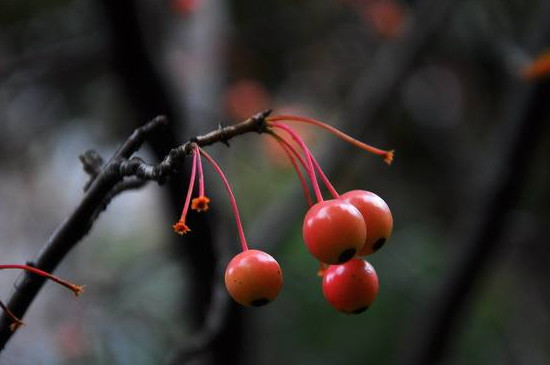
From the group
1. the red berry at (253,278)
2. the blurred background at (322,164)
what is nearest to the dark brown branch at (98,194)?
the red berry at (253,278)

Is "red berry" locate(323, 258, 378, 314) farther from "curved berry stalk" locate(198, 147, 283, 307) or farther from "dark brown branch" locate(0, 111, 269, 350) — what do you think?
"dark brown branch" locate(0, 111, 269, 350)

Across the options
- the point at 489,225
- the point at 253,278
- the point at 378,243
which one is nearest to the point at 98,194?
the point at 253,278

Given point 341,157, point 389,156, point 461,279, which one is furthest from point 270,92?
point 389,156

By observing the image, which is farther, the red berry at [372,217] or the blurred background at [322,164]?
the blurred background at [322,164]

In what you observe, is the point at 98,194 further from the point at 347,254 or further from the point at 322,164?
the point at 322,164

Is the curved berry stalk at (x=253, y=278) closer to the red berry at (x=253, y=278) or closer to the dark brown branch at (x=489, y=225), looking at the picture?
the red berry at (x=253, y=278)

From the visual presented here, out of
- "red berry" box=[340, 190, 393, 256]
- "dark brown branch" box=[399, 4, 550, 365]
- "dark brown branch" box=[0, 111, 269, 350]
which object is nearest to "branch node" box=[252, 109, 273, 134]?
"dark brown branch" box=[0, 111, 269, 350]
